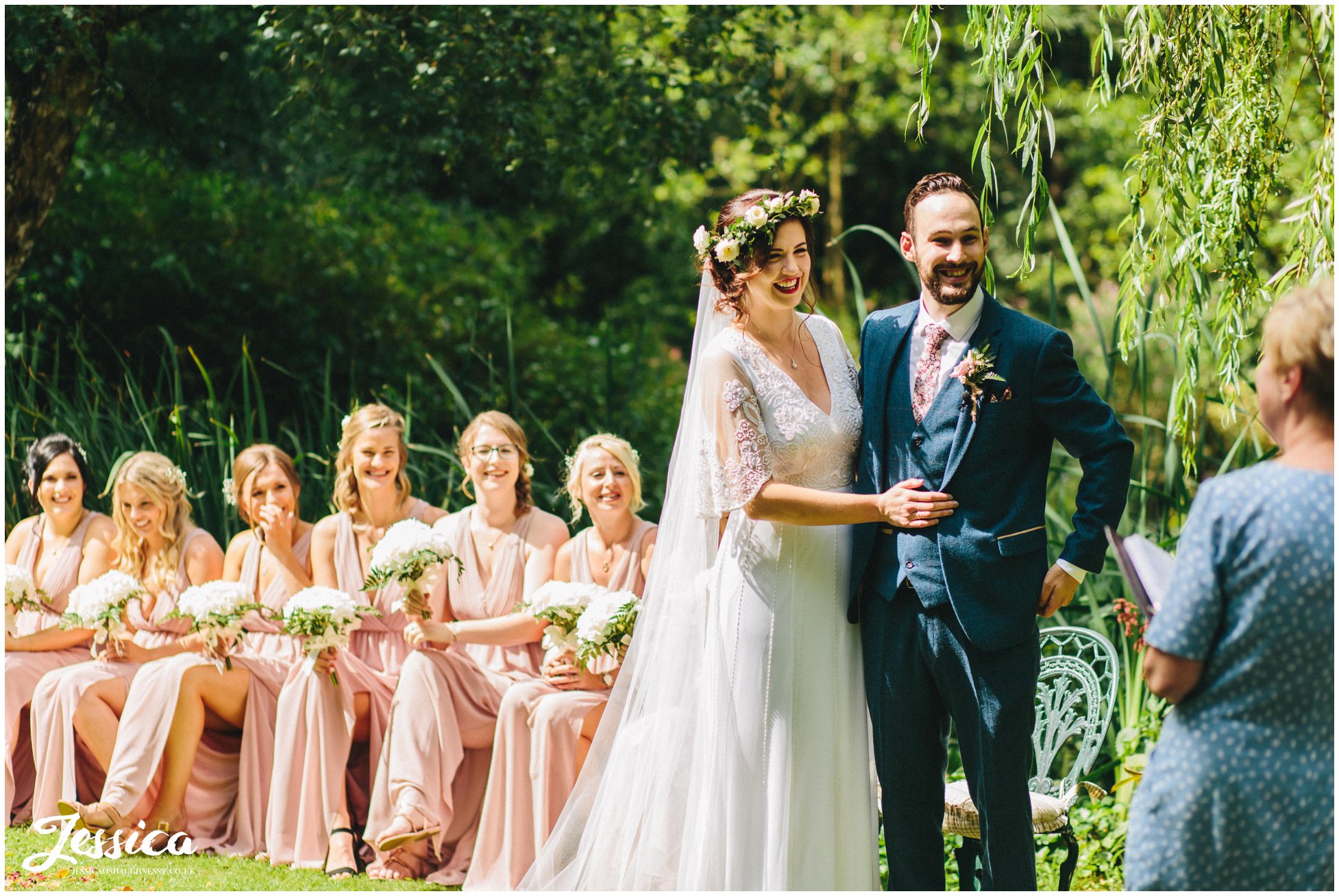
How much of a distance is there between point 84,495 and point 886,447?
4.59 meters

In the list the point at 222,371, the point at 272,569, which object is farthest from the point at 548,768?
the point at 222,371

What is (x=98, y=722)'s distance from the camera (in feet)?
15.2

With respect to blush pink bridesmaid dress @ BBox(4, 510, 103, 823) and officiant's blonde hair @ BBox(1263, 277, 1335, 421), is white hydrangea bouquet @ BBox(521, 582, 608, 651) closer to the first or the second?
blush pink bridesmaid dress @ BBox(4, 510, 103, 823)

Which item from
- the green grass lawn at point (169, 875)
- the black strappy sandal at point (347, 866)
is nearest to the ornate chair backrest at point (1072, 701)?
the green grass lawn at point (169, 875)

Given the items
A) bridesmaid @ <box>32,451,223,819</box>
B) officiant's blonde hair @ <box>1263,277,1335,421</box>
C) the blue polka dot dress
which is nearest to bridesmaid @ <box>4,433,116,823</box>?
bridesmaid @ <box>32,451,223,819</box>

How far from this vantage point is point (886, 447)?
324 cm

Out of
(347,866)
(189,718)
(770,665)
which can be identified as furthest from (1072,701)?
(189,718)

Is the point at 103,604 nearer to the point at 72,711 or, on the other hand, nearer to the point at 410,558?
the point at 72,711

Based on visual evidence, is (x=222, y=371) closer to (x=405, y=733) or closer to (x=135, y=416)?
(x=135, y=416)

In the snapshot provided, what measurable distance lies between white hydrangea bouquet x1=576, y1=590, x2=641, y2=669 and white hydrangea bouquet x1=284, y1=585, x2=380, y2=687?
0.87 metres

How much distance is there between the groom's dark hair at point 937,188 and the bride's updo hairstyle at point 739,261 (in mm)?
269

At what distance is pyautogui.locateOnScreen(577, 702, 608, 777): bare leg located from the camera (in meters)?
4.25

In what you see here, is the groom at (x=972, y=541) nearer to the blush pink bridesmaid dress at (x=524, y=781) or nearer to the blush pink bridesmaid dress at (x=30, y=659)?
the blush pink bridesmaid dress at (x=524, y=781)

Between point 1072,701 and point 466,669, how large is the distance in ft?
6.82
